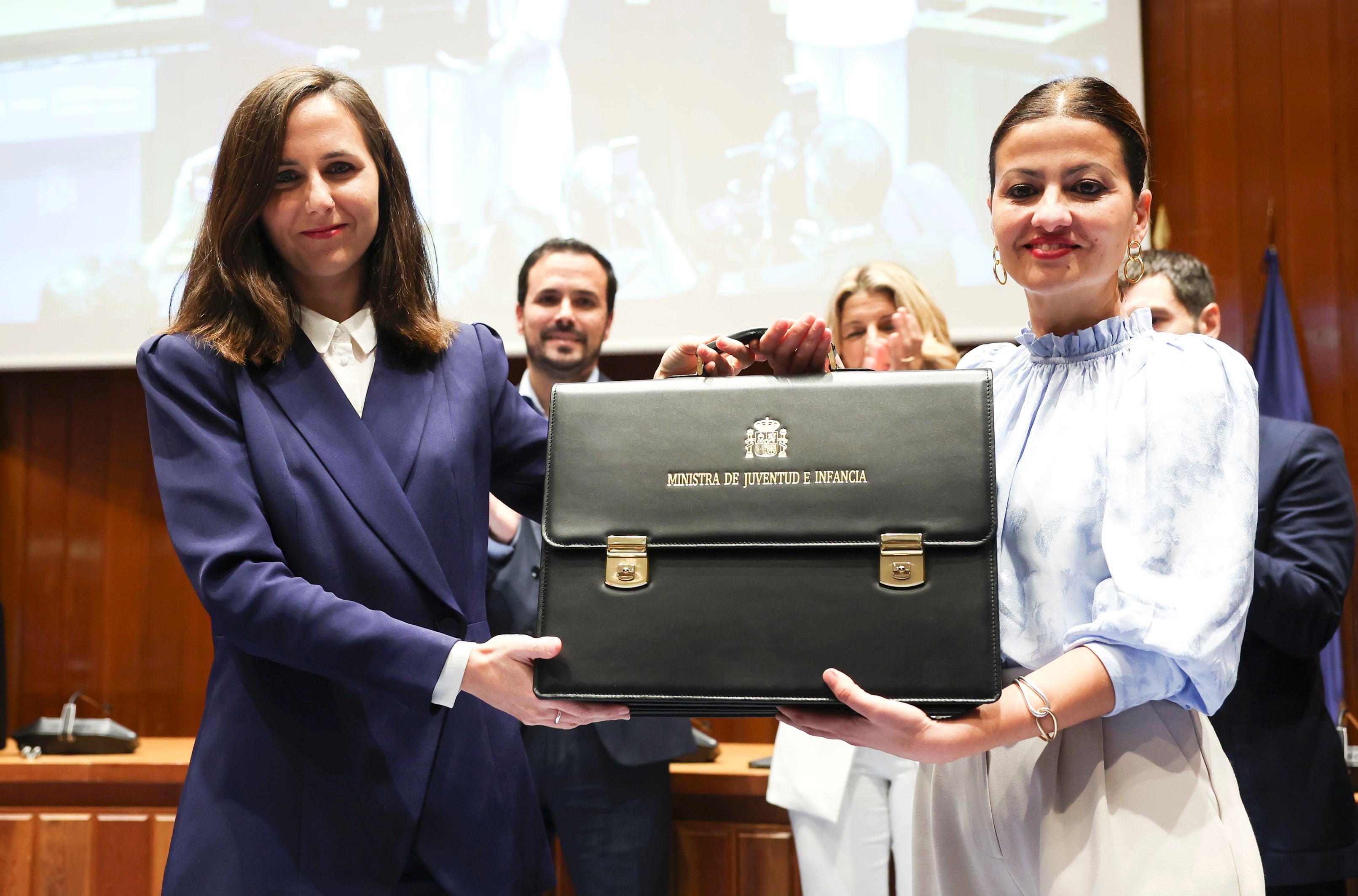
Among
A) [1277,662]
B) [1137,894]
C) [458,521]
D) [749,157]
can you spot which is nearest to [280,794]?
[458,521]

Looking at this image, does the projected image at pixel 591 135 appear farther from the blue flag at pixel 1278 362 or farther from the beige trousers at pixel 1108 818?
the beige trousers at pixel 1108 818

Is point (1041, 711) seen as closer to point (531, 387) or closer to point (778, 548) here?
point (778, 548)

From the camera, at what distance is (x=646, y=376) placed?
350 cm

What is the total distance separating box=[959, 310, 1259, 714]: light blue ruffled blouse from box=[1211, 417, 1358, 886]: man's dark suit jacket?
117cm

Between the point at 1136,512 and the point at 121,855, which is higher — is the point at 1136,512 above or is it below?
above

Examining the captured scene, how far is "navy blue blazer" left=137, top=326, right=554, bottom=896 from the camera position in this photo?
3.56 ft

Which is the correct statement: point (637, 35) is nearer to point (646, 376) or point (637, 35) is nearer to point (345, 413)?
point (646, 376)

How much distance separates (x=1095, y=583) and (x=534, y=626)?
149cm

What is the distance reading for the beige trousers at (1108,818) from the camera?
979 mm

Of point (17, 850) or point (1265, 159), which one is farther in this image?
point (1265, 159)

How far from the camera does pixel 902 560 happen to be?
1.00 metres

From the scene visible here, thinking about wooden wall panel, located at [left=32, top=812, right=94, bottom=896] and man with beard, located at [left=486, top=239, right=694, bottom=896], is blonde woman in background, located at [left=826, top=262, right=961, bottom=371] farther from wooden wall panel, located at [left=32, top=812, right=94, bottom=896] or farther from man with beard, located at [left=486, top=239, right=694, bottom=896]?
wooden wall panel, located at [left=32, top=812, right=94, bottom=896]

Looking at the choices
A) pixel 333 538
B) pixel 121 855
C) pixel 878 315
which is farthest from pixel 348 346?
pixel 121 855

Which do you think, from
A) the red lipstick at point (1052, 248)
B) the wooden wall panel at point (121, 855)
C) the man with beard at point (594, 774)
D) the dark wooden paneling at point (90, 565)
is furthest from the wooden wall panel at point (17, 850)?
the red lipstick at point (1052, 248)
